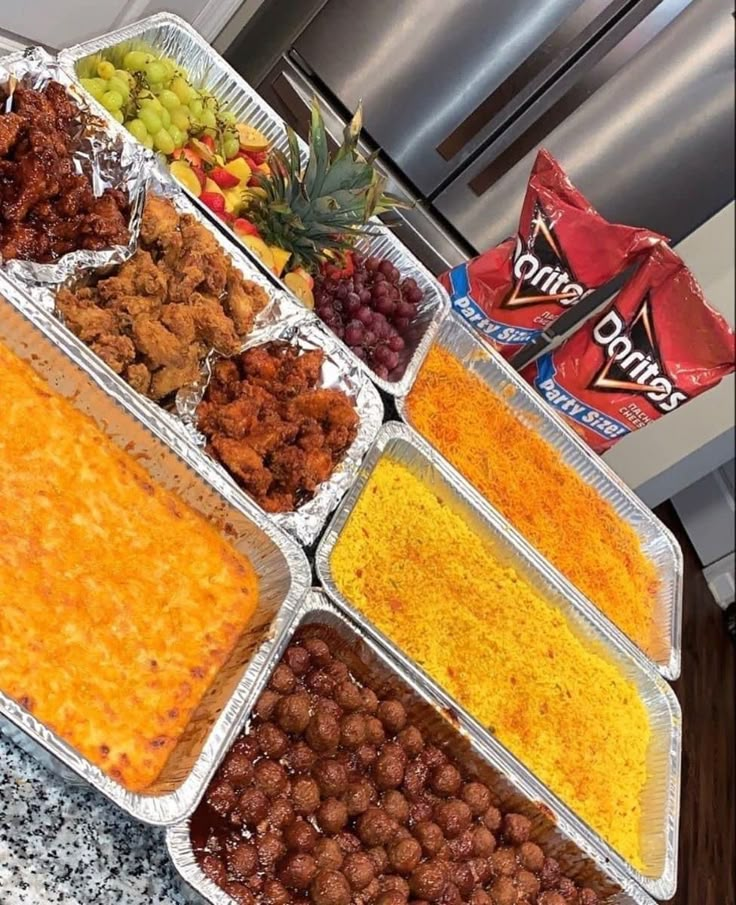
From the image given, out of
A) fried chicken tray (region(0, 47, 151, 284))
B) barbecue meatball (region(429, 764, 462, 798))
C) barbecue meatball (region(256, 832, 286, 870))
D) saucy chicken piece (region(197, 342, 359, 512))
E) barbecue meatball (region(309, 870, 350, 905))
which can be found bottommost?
barbecue meatball (region(429, 764, 462, 798))

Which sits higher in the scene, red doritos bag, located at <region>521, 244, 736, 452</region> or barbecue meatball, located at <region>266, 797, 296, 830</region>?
barbecue meatball, located at <region>266, 797, 296, 830</region>

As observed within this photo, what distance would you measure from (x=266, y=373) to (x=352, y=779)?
982mm

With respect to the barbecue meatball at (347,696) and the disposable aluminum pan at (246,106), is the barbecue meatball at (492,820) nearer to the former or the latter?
the barbecue meatball at (347,696)

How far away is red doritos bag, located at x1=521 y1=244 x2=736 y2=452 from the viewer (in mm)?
2811

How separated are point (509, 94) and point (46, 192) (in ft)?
6.31

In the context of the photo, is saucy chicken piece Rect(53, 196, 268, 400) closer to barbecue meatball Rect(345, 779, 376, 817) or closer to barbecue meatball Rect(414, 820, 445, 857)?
barbecue meatball Rect(345, 779, 376, 817)

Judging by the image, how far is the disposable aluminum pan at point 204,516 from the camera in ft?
5.54

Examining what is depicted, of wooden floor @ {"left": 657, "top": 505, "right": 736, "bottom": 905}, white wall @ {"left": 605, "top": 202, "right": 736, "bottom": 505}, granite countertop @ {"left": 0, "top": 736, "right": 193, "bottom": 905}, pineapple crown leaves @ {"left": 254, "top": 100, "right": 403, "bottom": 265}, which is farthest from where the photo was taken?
white wall @ {"left": 605, "top": 202, "right": 736, "bottom": 505}

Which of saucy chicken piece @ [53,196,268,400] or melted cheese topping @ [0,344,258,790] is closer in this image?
melted cheese topping @ [0,344,258,790]

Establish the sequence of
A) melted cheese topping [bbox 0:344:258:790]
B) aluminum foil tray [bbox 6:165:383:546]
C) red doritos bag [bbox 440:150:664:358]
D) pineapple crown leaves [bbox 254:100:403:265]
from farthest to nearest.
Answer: red doritos bag [bbox 440:150:664:358] → pineapple crown leaves [bbox 254:100:403:265] → aluminum foil tray [bbox 6:165:383:546] → melted cheese topping [bbox 0:344:258:790]

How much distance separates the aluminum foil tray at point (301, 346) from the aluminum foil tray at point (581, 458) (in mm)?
574

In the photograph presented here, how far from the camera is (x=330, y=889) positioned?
1689mm

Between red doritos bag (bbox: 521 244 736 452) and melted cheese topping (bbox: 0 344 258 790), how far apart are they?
1447mm

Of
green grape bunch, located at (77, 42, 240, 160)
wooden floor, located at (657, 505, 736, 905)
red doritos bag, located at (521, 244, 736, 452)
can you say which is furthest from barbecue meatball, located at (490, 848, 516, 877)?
green grape bunch, located at (77, 42, 240, 160)
